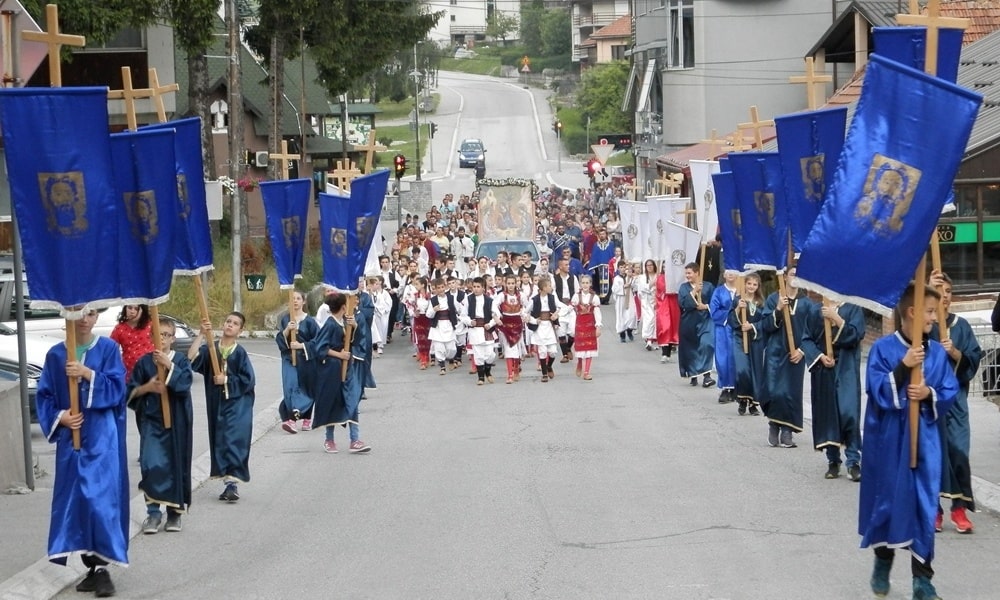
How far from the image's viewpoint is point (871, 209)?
7980mm

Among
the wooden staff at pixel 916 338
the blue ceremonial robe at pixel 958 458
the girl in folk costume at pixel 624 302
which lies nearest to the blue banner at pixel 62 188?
the wooden staff at pixel 916 338

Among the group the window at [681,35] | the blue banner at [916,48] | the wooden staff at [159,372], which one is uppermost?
the window at [681,35]

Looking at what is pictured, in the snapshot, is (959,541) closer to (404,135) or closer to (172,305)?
(172,305)

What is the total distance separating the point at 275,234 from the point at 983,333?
332 inches

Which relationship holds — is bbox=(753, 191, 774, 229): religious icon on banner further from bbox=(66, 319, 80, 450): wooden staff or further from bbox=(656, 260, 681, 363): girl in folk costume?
bbox=(656, 260, 681, 363): girl in folk costume

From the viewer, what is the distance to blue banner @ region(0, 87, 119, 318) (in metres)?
8.81

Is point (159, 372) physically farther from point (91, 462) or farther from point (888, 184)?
point (888, 184)

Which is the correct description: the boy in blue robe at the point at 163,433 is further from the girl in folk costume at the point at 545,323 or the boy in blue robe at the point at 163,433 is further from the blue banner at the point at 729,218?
the girl in folk costume at the point at 545,323

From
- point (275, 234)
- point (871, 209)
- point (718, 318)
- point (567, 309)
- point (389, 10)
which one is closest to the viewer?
point (871, 209)

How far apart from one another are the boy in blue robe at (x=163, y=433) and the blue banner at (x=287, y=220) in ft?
18.6

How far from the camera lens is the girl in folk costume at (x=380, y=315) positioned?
1095 inches

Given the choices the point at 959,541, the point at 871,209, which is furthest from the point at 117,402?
the point at 959,541

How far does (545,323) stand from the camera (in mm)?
22453

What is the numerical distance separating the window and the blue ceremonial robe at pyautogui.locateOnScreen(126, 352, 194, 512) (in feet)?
139
